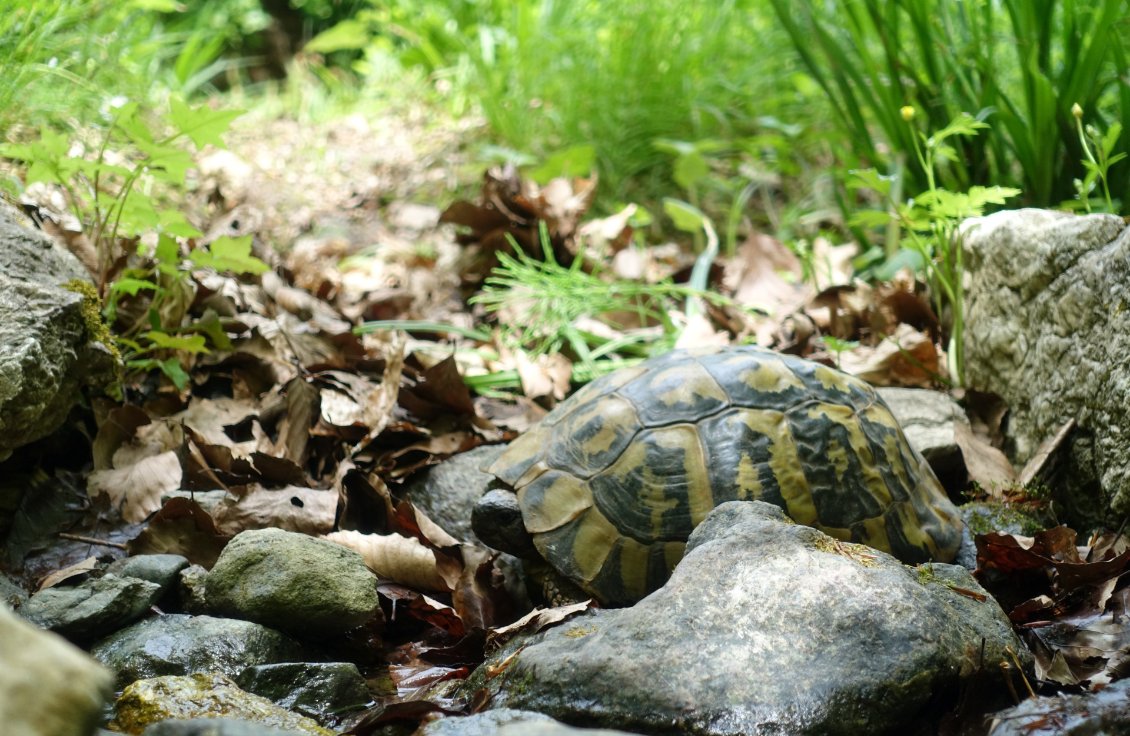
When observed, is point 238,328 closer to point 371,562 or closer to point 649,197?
point 371,562

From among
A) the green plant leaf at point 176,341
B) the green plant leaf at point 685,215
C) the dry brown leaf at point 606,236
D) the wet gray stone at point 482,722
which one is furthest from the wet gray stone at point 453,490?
the green plant leaf at point 685,215

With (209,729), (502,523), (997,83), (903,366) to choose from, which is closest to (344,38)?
(997,83)

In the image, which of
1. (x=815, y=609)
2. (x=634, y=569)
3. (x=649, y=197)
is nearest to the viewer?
(x=815, y=609)

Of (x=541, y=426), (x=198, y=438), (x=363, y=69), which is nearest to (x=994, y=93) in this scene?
(x=541, y=426)

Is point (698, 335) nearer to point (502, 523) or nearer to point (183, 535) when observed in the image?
point (502, 523)

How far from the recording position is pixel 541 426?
8.86 ft

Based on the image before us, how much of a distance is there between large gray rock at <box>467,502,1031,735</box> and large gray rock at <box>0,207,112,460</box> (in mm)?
1211

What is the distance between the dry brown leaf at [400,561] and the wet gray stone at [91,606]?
0.51m

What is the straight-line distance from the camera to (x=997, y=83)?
365 cm

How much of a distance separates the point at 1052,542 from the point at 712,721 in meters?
1.19

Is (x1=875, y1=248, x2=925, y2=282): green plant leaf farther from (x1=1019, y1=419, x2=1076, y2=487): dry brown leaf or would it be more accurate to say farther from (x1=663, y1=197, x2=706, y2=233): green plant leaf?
(x1=1019, y1=419, x2=1076, y2=487): dry brown leaf

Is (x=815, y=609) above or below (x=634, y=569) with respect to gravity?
above

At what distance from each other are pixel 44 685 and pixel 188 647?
1.08 meters

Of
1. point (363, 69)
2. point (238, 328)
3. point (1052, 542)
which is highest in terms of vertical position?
point (363, 69)
